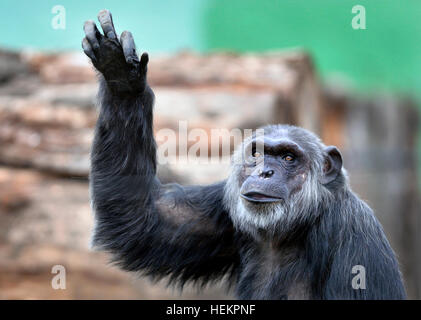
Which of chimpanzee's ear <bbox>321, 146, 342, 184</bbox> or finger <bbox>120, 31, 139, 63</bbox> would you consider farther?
chimpanzee's ear <bbox>321, 146, 342, 184</bbox>

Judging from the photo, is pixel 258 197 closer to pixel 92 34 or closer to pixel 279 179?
pixel 279 179

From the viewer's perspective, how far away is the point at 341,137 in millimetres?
16906

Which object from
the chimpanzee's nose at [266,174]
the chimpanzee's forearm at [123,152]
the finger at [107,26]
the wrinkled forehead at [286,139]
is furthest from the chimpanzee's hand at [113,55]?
the chimpanzee's nose at [266,174]

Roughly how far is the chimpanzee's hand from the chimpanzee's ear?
177 cm

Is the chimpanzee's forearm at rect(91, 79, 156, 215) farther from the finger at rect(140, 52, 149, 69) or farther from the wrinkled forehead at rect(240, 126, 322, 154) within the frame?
the wrinkled forehead at rect(240, 126, 322, 154)

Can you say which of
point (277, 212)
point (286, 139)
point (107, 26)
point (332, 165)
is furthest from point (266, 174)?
point (107, 26)

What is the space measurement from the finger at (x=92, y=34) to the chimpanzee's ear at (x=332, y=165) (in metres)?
2.21

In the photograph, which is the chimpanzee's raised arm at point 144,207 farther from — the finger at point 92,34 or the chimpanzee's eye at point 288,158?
the chimpanzee's eye at point 288,158

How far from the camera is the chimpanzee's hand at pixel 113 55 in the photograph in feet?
15.1

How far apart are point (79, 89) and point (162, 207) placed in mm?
5530

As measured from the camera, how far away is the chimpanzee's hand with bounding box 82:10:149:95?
4.60 meters

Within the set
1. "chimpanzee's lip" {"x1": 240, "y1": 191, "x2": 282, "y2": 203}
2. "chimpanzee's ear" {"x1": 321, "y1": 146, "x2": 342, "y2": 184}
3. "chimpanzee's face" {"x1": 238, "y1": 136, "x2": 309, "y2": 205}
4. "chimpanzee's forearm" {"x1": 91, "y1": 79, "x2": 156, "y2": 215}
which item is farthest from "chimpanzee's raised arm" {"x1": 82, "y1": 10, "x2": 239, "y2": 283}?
"chimpanzee's ear" {"x1": 321, "y1": 146, "x2": 342, "y2": 184}
